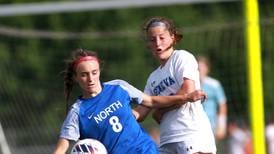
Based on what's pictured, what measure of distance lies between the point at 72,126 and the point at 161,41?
2.86 feet

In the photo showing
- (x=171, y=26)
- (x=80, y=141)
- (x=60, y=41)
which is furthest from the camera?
(x=60, y=41)

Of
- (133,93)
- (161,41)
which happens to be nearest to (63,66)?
(161,41)

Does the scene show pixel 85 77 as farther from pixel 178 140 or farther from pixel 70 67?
pixel 178 140

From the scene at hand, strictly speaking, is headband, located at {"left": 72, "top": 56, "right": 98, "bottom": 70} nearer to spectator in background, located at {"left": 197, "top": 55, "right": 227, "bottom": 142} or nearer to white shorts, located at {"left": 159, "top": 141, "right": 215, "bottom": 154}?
white shorts, located at {"left": 159, "top": 141, "right": 215, "bottom": 154}

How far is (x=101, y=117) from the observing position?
289 inches

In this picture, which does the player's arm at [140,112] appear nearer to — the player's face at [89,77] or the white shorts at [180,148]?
the white shorts at [180,148]

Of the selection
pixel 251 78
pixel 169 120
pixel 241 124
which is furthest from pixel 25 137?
pixel 169 120

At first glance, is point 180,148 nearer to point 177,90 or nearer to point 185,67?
point 177,90

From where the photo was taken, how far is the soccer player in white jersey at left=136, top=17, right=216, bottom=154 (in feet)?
25.1

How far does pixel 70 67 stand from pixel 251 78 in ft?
10.0

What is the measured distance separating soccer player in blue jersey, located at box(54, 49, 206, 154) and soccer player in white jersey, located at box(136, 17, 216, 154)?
238mm

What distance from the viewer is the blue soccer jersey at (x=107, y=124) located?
7.34 metres

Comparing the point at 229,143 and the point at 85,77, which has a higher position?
the point at 85,77

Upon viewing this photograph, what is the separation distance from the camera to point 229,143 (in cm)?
1788
